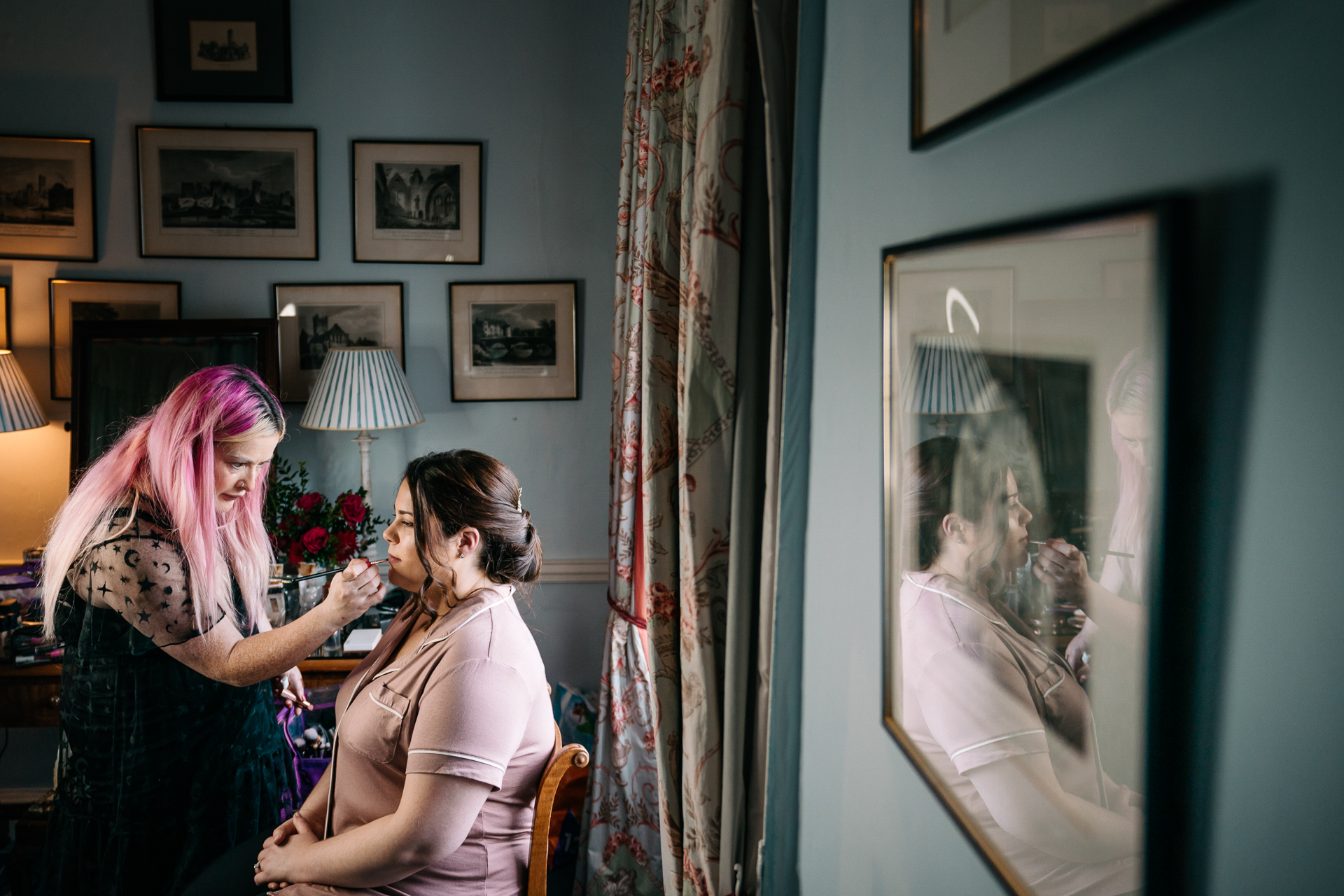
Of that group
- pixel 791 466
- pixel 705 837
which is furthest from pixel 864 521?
pixel 705 837

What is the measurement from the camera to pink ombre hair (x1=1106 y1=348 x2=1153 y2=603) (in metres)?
0.42

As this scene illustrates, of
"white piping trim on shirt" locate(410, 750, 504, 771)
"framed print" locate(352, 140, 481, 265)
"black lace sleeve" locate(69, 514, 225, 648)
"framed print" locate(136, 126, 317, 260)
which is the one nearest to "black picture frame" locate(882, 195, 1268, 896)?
"white piping trim on shirt" locate(410, 750, 504, 771)

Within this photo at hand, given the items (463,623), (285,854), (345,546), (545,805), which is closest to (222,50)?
(345,546)

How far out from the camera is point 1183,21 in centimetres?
40

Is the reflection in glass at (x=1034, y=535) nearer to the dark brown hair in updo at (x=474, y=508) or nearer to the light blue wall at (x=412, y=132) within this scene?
the dark brown hair in updo at (x=474, y=508)

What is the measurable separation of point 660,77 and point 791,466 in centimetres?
95

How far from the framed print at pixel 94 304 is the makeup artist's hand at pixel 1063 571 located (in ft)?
10.5

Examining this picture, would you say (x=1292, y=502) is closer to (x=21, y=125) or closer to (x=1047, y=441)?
(x=1047, y=441)

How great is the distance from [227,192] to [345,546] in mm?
1416

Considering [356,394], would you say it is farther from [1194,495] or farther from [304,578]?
[1194,495]

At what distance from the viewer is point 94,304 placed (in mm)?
2846

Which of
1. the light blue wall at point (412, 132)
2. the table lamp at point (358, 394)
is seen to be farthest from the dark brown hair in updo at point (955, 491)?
the light blue wall at point (412, 132)

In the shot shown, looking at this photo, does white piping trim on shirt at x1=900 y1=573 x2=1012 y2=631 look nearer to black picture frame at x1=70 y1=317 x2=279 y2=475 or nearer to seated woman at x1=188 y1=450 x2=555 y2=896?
seated woman at x1=188 y1=450 x2=555 y2=896

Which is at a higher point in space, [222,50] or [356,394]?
[222,50]
